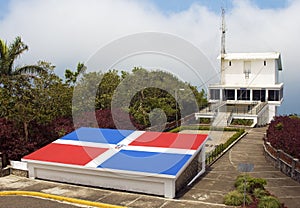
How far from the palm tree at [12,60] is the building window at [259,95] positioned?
25.9 meters

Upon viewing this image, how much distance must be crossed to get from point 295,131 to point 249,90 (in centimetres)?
2195

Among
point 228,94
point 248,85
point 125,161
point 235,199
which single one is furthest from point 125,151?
point 248,85

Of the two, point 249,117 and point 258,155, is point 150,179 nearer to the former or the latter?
point 258,155

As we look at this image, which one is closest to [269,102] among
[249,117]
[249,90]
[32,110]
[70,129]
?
[249,90]

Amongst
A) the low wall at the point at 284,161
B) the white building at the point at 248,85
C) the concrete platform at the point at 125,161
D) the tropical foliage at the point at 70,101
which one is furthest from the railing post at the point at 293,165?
the white building at the point at 248,85

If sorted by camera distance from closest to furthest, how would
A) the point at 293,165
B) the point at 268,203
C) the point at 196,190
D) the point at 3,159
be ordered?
the point at 268,203, the point at 196,190, the point at 293,165, the point at 3,159

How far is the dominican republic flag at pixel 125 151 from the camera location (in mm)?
13875

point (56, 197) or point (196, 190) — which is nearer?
point (56, 197)

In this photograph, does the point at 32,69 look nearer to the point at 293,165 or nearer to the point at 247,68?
the point at 293,165

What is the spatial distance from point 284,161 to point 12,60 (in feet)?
53.9

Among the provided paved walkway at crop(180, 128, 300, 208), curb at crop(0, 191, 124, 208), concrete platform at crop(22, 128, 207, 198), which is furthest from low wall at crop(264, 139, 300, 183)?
curb at crop(0, 191, 124, 208)

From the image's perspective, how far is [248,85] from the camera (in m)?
40.1

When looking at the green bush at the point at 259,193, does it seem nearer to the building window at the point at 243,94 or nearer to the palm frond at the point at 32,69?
the palm frond at the point at 32,69

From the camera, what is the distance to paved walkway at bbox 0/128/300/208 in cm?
1270
